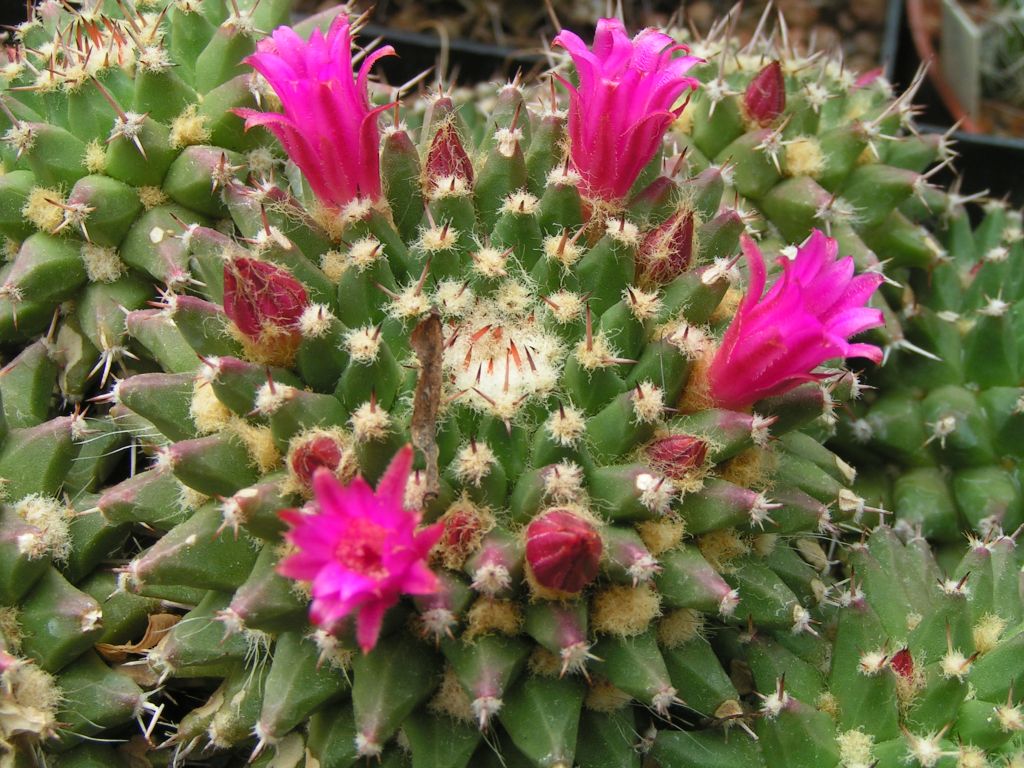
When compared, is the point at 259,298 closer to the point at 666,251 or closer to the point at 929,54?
the point at 666,251

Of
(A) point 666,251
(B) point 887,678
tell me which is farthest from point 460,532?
(B) point 887,678

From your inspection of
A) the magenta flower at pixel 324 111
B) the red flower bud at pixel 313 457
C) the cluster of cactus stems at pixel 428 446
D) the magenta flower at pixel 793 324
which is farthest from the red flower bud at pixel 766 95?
the red flower bud at pixel 313 457

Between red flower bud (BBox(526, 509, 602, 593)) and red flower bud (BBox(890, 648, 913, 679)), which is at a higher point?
red flower bud (BBox(526, 509, 602, 593))

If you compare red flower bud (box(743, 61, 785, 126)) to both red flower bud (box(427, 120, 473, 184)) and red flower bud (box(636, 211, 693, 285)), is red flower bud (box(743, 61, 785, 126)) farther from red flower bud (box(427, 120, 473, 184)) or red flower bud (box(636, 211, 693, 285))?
red flower bud (box(427, 120, 473, 184))

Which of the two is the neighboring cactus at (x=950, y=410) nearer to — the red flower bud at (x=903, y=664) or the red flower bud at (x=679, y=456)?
the red flower bud at (x=903, y=664)

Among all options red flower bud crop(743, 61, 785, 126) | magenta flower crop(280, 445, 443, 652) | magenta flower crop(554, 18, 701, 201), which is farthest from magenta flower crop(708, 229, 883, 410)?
red flower bud crop(743, 61, 785, 126)
